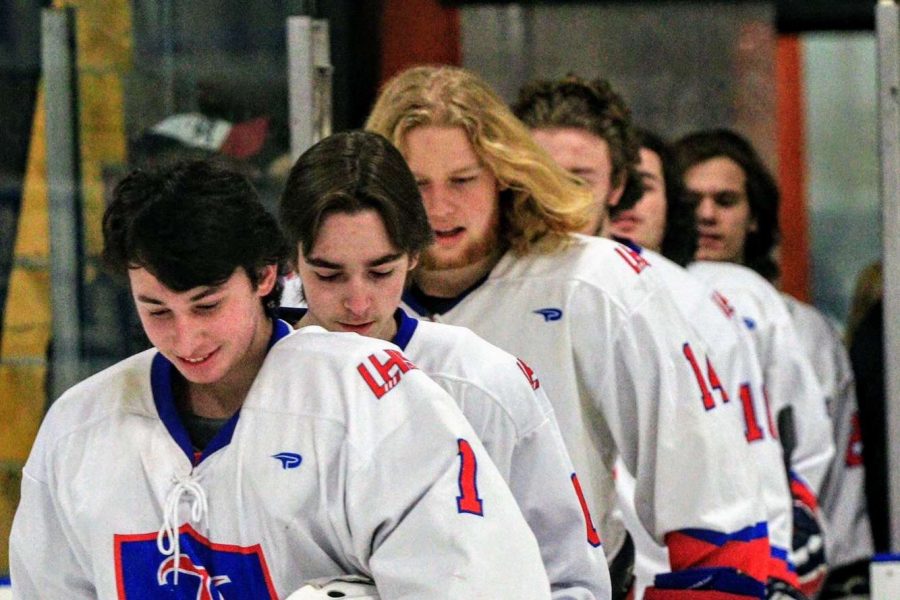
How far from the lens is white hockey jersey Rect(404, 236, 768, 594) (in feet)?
9.66

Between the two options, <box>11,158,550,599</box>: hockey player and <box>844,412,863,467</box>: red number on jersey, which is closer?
<box>11,158,550,599</box>: hockey player

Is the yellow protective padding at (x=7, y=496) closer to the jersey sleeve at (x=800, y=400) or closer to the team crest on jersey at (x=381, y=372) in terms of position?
the team crest on jersey at (x=381, y=372)

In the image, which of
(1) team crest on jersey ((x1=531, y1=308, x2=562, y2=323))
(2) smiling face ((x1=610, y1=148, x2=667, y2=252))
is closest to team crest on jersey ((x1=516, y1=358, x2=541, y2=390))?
(1) team crest on jersey ((x1=531, y1=308, x2=562, y2=323))

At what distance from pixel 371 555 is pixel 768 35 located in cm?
379

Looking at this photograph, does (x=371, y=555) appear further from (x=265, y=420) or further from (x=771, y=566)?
(x=771, y=566)

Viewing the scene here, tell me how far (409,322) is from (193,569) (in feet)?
1.81

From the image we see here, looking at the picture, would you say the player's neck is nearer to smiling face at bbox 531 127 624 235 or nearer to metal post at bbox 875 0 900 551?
smiling face at bbox 531 127 624 235

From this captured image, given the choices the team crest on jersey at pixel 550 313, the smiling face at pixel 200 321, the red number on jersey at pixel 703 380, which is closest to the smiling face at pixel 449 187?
the team crest on jersey at pixel 550 313

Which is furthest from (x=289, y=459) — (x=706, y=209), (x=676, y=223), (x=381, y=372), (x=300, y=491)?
(x=706, y=209)

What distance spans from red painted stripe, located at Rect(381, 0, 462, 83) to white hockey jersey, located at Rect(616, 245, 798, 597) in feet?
7.19

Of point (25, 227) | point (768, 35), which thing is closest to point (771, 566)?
point (25, 227)

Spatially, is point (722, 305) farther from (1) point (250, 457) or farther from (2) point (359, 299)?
(1) point (250, 457)

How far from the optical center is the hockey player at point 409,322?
2.40 m

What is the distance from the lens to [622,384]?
2986 millimetres
